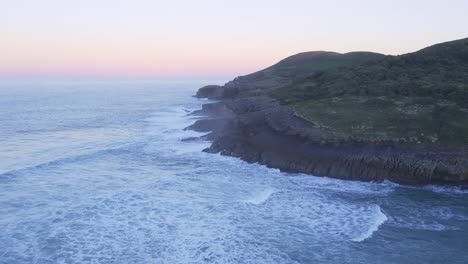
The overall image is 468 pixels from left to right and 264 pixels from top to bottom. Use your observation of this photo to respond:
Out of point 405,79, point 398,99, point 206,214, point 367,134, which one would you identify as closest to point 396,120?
point 367,134

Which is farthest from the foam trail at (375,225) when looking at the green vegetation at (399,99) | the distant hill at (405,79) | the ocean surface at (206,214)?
the distant hill at (405,79)

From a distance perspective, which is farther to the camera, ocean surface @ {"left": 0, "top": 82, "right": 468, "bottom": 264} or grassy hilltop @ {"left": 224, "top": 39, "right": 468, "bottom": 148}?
grassy hilltop @ {"left": 224, "top": 39, "right": 468, "bottom": 148}

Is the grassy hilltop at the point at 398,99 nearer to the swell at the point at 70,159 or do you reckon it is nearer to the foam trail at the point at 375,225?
the foam trail at the point at 375,225

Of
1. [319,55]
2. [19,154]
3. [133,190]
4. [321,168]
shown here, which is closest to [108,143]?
[19,154]

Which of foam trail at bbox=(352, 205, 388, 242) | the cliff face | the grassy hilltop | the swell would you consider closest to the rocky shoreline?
the cliff face

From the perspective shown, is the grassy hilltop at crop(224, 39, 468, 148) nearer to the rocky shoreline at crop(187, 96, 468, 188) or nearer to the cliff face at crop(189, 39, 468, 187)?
the cliff face at crop(189, 39, 468, 187)
